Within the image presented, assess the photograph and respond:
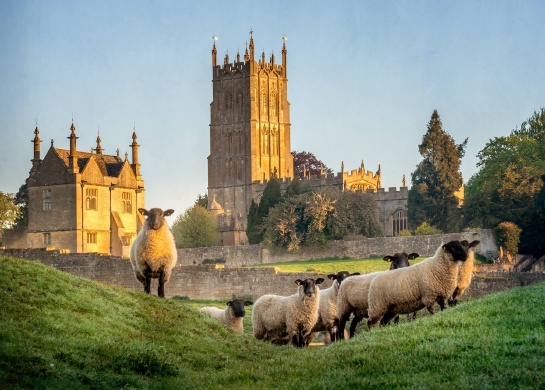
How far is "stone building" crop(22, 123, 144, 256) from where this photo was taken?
76.3 m

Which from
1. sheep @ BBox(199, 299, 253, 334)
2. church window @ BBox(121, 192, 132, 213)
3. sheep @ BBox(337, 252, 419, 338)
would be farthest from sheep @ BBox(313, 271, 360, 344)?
church window @ BBox(121, 192, 132, 213)

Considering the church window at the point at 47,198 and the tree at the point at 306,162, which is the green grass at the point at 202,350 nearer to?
the church window at the point at 47,198

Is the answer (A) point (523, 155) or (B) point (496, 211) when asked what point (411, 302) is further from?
(A) point (523, 155)

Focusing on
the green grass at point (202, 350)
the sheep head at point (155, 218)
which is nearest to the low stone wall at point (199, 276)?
the sheep head at point (155, 218)

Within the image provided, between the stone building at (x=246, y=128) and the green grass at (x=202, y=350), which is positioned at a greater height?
the stone building at (x=246, y=128)

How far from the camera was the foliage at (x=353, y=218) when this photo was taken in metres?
81.9

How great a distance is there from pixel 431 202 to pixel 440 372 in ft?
240

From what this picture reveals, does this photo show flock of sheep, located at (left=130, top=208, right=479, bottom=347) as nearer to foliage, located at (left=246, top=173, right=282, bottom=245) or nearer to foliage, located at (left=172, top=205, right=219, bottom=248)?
foliage, located at (left=246, top=173, right=282, bottom=245)

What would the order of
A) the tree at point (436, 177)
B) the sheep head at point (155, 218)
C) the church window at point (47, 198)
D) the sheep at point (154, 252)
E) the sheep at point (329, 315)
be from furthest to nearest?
the tree at point (436, 177) → the church window at point (47, 198) → the sheep at point (329, 315) → the sheep head at point (155, 218) → the sheep at point (154, 252)

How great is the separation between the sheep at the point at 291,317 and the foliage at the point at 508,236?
140 ft

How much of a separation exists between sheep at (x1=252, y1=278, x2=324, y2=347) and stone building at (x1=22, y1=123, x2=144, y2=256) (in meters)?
50.1

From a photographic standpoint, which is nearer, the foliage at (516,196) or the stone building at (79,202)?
the foliage at (516,196)

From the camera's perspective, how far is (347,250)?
76.6 m

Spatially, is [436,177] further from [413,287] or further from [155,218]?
[413,287]
